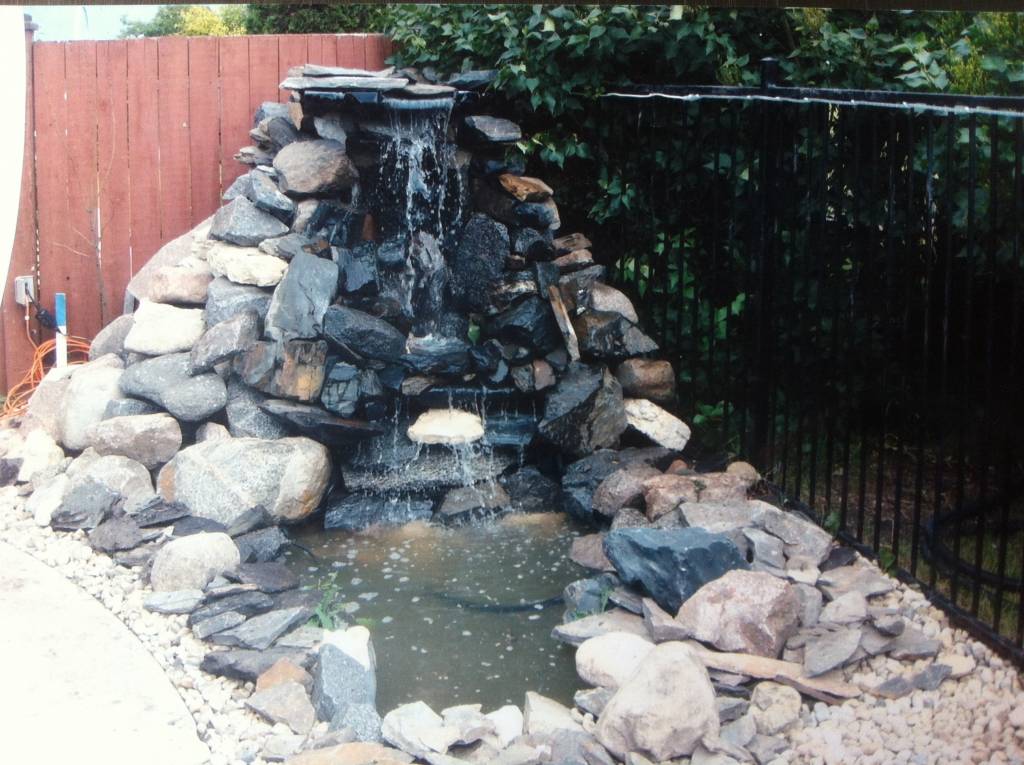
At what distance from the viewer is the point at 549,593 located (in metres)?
4.59

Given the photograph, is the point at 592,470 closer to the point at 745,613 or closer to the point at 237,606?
the point at 745,613

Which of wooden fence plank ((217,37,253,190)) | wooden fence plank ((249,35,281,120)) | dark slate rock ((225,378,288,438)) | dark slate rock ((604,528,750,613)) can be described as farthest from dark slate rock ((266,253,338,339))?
dark slate rock ((604,528,750,613))

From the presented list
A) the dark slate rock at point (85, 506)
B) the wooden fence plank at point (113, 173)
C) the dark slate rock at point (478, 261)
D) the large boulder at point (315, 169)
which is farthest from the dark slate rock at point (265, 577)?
the wooden fence plank at point (113, 173)

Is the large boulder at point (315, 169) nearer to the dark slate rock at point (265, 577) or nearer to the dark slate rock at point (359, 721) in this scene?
the dark slate rock at point (265, 577)

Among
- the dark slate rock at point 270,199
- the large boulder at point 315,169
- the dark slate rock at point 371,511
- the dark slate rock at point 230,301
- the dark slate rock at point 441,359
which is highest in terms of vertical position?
the large boulder at point 315,169

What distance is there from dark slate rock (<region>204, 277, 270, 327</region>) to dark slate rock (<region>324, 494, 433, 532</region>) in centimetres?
105

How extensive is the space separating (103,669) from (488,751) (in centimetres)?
127

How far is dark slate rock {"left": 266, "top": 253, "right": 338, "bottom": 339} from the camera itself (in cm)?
546

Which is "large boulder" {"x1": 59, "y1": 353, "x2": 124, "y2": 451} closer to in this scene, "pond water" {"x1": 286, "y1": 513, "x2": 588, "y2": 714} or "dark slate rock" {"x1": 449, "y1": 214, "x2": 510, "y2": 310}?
"pond water" {"x1": 286, "y1": 513, "x2": 588, "y2": 714}

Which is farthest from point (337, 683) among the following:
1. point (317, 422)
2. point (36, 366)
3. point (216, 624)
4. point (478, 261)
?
point (36, 366)

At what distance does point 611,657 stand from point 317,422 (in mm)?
2167

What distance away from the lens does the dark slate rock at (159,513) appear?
491 cm

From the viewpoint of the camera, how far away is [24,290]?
6.66 m

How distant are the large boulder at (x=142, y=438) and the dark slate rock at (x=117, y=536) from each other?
20.3 inches
